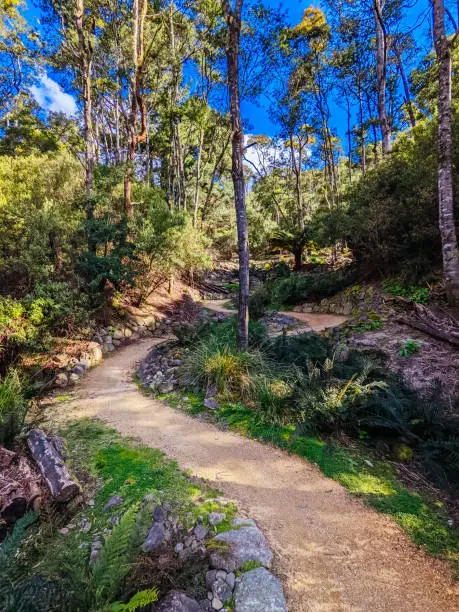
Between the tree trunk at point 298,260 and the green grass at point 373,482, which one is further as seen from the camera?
the tree trunk at point 298,260

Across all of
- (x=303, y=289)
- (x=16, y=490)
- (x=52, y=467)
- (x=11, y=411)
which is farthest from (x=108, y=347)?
(x=303, y=289)

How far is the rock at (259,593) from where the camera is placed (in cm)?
182

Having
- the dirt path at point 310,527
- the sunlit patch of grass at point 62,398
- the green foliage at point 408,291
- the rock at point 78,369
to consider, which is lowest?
the dirt path at point 310,527

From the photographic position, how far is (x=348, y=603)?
1874 millimetres

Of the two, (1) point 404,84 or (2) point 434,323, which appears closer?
(2) point 434,323

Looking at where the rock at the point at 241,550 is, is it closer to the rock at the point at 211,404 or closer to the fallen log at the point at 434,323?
the rock at the point at 211,404

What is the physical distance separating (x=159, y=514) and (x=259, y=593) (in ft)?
3.26

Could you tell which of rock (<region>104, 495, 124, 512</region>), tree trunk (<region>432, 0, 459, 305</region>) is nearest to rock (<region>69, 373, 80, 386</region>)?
rock (<region>104, 495, 124, 512</region>)

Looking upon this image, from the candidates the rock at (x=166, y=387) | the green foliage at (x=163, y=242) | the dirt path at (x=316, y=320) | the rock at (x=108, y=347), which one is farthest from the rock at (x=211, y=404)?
the green foliage at (x=163, y=242)

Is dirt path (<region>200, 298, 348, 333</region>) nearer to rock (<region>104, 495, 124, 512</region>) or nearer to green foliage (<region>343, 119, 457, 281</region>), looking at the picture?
green foliage (<region>343, 119, 457, 281</region>)

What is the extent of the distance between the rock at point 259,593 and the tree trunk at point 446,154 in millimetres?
6893

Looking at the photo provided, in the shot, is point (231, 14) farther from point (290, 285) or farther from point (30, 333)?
point (290, 285)

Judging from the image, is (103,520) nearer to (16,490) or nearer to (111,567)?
(16,490)

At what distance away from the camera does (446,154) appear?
6395 millimetres
